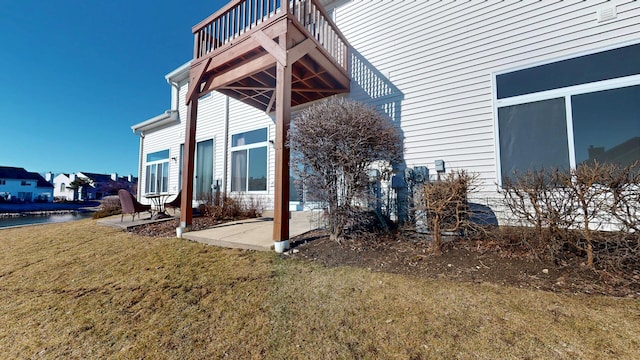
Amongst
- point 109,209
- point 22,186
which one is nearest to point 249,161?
point 109,209

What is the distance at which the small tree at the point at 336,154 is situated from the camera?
3627 mm

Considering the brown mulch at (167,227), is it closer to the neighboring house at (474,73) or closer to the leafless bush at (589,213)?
the neighboring house at (474,73)

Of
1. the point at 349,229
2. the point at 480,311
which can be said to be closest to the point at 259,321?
the point at 480,311

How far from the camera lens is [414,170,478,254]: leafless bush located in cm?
322

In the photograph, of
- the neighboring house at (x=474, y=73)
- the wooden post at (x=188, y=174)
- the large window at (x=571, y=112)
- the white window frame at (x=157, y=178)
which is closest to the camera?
the large window at (x=571, y=112)

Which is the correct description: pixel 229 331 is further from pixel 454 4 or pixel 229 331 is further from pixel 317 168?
pixel 454 4

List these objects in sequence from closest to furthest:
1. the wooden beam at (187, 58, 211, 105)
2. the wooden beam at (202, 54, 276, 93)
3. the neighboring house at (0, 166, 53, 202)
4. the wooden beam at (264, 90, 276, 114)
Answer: the wooden beam at (202, 54, 276, 93) < the wooden beam at (187, 58, 211, 105) < the wooden beam at (264, 90, 276, 114) < the neighboring house at (0, 166, 53, 202)

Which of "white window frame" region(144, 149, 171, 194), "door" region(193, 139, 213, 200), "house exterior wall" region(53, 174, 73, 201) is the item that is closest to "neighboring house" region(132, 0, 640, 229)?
"door" region(193, 139, 213, 200)

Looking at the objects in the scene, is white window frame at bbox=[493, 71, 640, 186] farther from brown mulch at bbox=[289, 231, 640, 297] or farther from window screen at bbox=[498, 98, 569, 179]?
brown mulch at bbox=[289, 231, 640, 297]

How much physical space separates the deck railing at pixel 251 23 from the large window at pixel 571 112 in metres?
3.63

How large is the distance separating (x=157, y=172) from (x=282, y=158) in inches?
431

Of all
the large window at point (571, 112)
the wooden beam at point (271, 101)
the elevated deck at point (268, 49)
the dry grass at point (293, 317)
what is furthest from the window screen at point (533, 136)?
the wooden beam at point (271, 101)

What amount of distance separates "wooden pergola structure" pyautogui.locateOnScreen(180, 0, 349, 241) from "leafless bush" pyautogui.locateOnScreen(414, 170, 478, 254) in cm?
206

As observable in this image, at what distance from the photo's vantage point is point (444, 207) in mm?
3252
